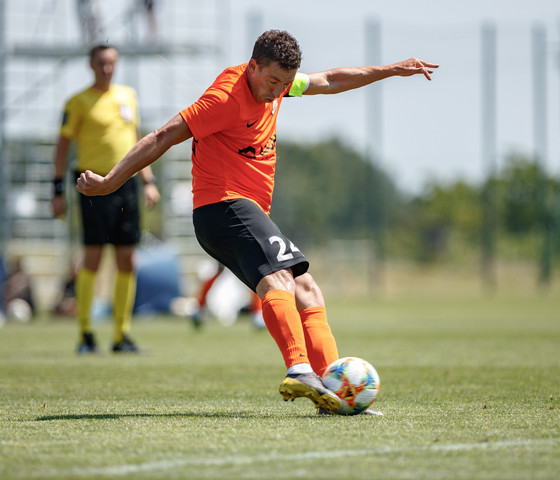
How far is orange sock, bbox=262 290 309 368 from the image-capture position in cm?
462

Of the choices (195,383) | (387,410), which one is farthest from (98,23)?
(387,410)

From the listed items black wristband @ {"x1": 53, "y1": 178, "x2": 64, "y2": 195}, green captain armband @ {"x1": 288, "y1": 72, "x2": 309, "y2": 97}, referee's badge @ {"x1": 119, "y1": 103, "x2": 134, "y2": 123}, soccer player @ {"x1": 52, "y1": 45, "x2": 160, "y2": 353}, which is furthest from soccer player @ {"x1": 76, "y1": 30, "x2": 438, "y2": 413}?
black wristband @ {"x1": 53, "y1": 178, "x2": 64, "y2": 195}

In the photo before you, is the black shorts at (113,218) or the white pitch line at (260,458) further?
the black shorts at (113,218)

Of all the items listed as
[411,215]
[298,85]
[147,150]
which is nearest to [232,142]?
[147,150]

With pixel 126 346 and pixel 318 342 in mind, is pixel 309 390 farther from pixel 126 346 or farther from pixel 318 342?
pixel 126 346

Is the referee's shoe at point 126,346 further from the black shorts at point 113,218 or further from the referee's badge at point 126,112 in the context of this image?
the referee's badge at point 126,112

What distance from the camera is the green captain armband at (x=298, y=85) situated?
207 inches

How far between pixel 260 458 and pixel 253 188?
1.92m

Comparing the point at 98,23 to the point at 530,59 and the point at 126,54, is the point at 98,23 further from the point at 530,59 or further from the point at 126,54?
the point at 530,59

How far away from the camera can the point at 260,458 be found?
336 centimetres

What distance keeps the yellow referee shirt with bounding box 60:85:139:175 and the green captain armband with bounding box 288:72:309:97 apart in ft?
11.2

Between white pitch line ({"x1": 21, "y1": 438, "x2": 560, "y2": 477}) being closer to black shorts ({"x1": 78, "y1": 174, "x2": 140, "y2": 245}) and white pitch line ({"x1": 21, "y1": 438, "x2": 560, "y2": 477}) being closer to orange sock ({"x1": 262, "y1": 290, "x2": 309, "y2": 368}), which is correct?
orange sock ({"x1": 262, "y1": 290, "x2": 309, "y2": 368})

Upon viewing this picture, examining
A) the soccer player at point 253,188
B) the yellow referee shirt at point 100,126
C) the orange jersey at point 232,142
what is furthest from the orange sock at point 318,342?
the yellow referee shirt at point 100,126

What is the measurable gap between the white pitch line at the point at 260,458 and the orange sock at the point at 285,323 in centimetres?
111
